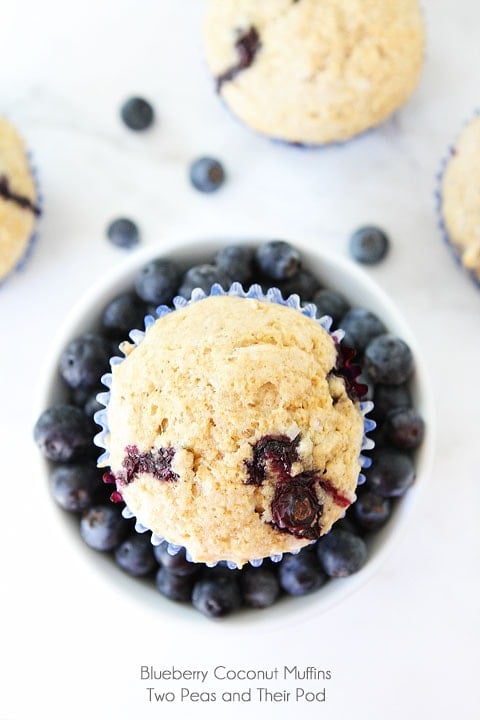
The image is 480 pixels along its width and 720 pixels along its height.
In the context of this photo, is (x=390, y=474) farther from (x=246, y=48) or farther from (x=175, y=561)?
(x=246, y=48)

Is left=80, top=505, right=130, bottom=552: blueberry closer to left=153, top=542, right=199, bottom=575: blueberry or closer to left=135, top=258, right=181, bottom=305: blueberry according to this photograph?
left=153, top=542, right=199, bottom=575: blueberry

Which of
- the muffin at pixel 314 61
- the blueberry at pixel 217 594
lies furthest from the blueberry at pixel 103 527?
the muffin at pixel 314 61

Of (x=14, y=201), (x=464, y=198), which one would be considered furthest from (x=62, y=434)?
(x=464, y=198)

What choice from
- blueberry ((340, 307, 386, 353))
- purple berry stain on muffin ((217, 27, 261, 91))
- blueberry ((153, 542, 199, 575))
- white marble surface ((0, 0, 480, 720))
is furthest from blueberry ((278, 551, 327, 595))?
purple berry stain on muffin ((217, 27, 261, 91))

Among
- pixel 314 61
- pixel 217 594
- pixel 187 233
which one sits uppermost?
pixel 314 61

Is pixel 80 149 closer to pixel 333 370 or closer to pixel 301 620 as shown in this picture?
pixel 333 370

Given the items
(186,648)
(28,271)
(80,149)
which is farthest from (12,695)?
(80,149)

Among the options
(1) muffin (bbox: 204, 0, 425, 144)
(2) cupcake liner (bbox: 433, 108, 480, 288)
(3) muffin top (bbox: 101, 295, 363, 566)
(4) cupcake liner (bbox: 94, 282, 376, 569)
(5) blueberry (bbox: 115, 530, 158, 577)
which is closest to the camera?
(3) muffin top (bbox: 101, 295, 363, 566)

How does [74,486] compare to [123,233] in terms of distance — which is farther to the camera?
[123,233]
